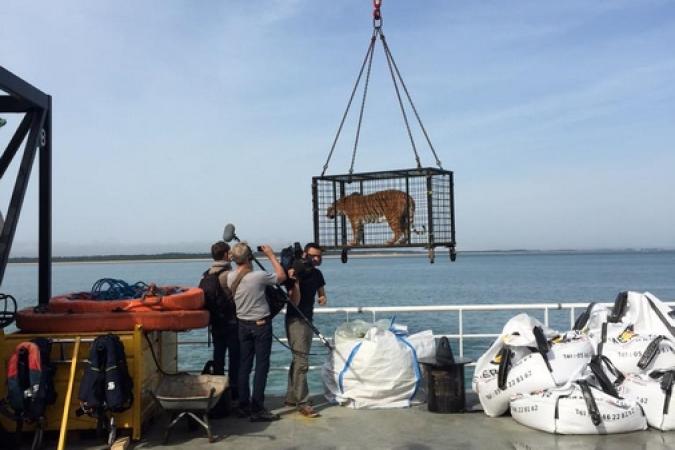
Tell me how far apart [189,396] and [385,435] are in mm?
1694

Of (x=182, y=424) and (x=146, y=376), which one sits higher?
(x=146, y=376)

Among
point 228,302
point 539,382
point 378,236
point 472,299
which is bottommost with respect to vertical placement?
point 472,299

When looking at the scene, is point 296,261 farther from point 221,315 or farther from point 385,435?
point 385,435

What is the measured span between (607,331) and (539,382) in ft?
3.55

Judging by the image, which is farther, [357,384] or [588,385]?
[357,384]

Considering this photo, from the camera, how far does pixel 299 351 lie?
5.96 meters

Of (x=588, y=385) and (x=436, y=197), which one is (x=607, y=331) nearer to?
(x=588, y=385)

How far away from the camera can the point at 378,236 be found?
20.1ft

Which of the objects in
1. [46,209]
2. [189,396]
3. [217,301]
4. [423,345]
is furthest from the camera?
[423,345]

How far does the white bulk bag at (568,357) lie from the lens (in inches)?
212

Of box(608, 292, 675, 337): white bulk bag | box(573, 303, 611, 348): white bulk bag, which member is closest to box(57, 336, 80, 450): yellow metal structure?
box(573, 303, 611, 348): white bulk bag

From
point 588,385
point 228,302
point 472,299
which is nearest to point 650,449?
point 588,385

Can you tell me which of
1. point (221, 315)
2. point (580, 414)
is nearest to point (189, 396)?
point (221, 315)

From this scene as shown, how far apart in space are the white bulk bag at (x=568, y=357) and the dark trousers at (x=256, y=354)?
8.15 ft
